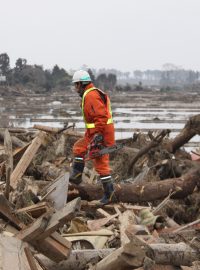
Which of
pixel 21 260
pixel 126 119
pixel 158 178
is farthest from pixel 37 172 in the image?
pixel 126 119

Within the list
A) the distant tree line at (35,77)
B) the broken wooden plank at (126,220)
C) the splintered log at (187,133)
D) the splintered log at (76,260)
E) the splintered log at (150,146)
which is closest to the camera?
the splintered log at (76,260)

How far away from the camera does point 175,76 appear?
166m

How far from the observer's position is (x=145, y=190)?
7723 mm

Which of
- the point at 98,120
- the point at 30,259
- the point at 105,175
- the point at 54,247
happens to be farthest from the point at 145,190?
the point at 30,259

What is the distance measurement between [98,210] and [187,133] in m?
3.32

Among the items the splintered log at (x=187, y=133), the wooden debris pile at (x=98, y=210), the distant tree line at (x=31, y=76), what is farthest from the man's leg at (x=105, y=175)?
the distant tree line at (x=31, y=76)

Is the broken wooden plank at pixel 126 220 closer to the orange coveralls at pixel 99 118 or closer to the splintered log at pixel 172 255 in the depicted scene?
the orange coveralls at pixel 99 118

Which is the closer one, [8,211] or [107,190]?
[8,211]

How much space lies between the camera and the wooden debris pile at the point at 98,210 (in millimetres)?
3990

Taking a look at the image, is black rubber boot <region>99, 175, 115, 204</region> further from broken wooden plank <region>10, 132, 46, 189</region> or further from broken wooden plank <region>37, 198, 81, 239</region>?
broken wooden plank <region>37, 198, 81, 239</region>

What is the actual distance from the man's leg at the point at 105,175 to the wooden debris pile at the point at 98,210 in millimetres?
151

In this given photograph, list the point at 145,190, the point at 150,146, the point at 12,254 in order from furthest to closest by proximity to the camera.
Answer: the point at 150,146, the point at 145,190, the point at 12,254

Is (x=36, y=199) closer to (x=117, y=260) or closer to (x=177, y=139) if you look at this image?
(x=117, y=260)

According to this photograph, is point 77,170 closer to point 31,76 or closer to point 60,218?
point 60,218
